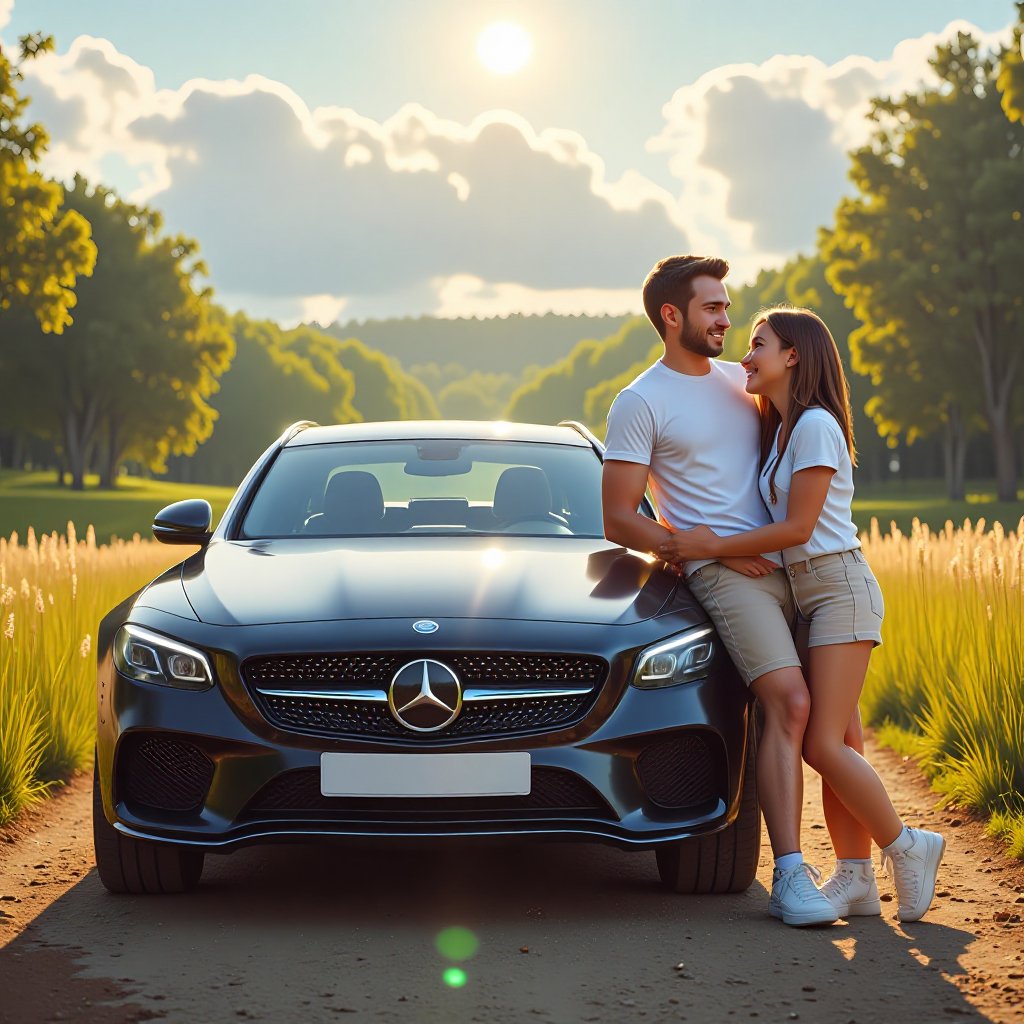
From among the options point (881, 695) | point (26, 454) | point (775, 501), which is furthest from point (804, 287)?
point (775, 501)

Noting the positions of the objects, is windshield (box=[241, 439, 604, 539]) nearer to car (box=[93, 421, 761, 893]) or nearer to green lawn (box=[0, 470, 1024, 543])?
car (box=[93, 421, 761, 893])

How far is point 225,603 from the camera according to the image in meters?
4.84

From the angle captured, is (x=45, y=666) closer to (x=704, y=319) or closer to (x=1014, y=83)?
(x=704, y=319)

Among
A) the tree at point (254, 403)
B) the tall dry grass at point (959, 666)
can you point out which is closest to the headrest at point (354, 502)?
the tall dry grass at point (959, 666)

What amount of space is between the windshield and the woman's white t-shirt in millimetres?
1085

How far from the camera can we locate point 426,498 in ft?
21.9

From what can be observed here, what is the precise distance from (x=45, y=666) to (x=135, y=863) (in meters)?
3.00

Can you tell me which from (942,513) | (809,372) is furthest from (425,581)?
(942,513)

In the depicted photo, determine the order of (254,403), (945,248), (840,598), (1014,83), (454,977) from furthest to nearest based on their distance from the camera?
(254,403)
(945,248)
(1014,83)
(840,598)
(454,977)

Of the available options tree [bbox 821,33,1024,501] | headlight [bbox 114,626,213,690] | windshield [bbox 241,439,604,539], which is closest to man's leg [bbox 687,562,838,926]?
windshield [bbox 241,439,604,539]

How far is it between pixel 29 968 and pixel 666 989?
5.67 feet

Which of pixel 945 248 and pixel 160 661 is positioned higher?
pixel 945 248

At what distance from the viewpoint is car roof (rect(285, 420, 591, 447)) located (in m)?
6.66

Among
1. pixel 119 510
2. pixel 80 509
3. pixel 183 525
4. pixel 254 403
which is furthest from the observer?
pixel 254 403
